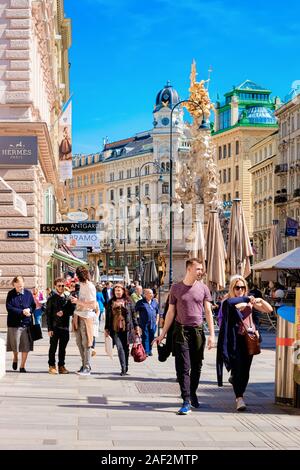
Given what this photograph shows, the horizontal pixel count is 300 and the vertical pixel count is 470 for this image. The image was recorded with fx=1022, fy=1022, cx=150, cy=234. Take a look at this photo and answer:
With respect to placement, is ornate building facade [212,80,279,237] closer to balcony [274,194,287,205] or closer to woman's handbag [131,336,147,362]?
balcony [274,194,287,205]

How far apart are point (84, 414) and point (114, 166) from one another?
142517 millimetres

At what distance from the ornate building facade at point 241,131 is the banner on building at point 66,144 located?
62.9m

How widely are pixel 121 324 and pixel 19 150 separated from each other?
542 inches

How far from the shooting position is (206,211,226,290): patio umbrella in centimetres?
3306

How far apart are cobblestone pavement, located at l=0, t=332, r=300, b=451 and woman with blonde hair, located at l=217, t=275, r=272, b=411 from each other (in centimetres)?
39

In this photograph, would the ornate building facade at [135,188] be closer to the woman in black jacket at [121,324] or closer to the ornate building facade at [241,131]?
the ornate building facade at [241,131]

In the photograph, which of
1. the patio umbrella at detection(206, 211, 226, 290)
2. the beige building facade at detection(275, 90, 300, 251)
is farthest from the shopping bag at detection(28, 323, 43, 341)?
the beige building facade at detection(275, 90, 300, 251)

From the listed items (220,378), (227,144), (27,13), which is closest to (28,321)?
(220,378)

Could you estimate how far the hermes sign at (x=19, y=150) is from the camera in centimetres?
2984

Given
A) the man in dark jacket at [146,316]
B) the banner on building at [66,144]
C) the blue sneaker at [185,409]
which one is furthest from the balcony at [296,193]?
the blue sneaker at [185,409]

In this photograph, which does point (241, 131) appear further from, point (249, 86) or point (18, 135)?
point (18, 135)

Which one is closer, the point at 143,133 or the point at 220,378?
the point at 220,378
